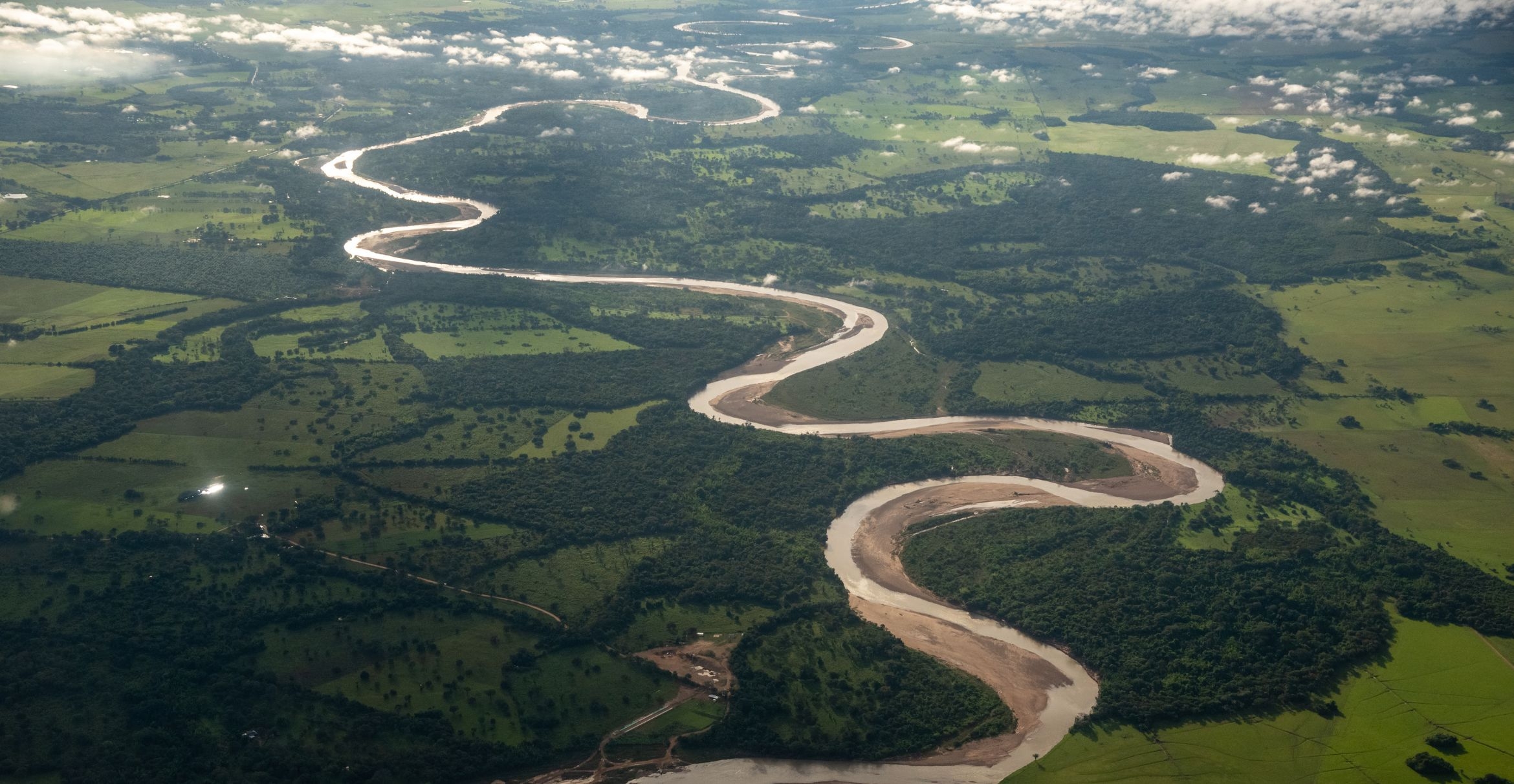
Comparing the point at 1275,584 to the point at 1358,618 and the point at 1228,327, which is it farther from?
the point at 1228,327

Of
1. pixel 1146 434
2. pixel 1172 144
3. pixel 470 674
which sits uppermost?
pixel 1172 144

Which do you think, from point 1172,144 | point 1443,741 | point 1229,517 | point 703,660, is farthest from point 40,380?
point 1172,144

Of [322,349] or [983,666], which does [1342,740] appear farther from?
[322,349]

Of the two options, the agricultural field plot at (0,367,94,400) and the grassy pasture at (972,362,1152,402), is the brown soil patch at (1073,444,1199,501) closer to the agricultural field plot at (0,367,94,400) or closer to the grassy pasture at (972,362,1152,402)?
the grassy pasture at (972,362,1152,402)

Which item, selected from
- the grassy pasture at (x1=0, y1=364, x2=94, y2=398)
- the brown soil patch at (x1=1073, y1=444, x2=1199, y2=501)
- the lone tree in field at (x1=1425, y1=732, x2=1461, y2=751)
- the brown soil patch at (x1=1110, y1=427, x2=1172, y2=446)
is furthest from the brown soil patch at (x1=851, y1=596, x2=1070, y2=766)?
the grassy pasture at (x1=0, y1=364, x2=94, y2=398)

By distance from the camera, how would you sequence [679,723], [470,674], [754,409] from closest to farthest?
[679,723] → [470,674] → [754,409]
